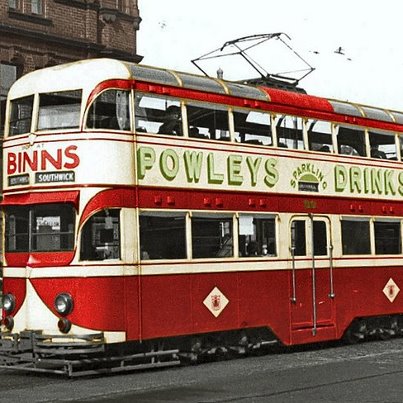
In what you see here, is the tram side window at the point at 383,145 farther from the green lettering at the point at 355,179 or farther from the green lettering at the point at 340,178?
the green lettering at the point at 340,178

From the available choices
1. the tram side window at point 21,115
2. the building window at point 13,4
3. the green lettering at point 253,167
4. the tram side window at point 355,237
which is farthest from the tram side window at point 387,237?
the building window at point 13,4

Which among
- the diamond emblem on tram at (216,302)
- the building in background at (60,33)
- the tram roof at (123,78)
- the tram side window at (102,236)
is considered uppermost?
the building in background at (60,33)

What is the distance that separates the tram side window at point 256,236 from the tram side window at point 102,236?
2532 mm

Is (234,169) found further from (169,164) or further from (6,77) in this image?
(6,77)

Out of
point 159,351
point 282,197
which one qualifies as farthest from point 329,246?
point 159,351

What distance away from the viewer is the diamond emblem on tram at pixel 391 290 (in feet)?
68.1

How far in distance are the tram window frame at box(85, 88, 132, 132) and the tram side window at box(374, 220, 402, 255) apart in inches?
252

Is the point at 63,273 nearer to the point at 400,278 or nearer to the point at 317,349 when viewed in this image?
the point at 317,349

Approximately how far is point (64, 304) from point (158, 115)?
A: 9.99ft

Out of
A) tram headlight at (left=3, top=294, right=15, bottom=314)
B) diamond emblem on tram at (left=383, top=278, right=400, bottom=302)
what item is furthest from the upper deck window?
diamond emblem on tram at (left=383, top=278, right=400, bottom=302)

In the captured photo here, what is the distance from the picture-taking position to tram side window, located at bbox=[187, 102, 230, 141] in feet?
55.5

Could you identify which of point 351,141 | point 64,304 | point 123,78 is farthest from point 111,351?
point 351,141

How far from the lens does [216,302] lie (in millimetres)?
17125

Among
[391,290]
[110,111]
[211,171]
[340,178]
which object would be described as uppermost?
[110,111]
